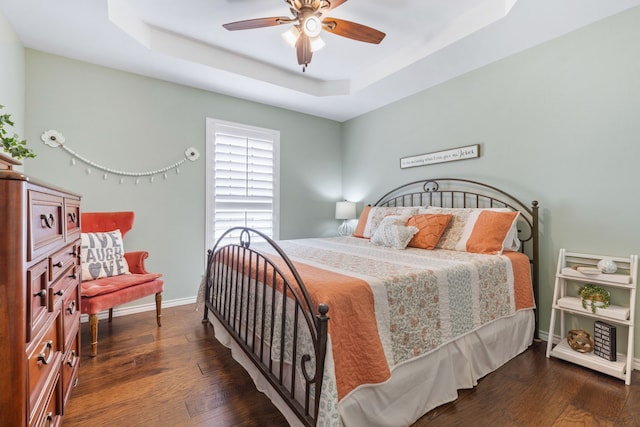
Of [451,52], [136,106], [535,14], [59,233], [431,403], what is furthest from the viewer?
[136,106]

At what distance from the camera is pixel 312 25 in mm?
1940

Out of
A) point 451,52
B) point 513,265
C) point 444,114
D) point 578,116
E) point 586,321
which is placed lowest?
point 586,321

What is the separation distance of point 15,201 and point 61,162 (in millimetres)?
2568

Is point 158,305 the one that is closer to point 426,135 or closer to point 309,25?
point 309,25

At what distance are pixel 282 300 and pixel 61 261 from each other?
3.36ft

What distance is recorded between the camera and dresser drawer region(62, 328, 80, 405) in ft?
4.51

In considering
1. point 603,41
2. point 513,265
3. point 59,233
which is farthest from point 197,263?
point 603,41

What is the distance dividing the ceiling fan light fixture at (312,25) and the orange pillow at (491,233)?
1960 mm

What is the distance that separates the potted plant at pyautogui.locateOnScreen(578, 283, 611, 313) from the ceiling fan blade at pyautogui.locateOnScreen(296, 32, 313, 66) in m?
2.65

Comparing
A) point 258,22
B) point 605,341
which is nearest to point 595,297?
point 605,341

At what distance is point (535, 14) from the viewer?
7.12 feet

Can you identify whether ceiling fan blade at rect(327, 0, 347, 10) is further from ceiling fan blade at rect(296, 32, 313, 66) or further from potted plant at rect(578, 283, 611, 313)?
potted plant at rect(578, 283, 611, 313)

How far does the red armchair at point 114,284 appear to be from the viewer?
216 centimetres

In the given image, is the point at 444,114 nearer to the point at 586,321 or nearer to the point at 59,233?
the point at 586,321
